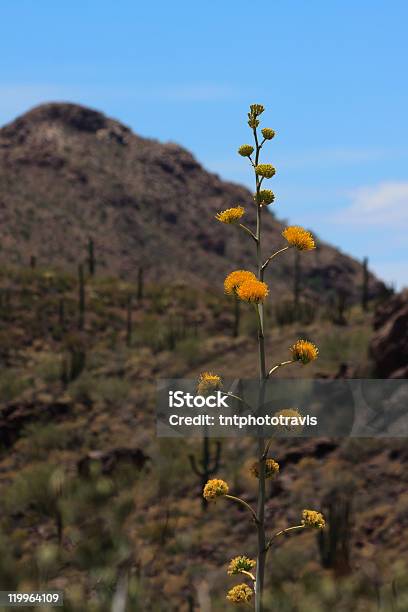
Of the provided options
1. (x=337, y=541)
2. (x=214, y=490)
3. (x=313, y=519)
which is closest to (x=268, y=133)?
(x=214, y=490)

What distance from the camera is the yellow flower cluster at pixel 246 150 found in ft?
18.9

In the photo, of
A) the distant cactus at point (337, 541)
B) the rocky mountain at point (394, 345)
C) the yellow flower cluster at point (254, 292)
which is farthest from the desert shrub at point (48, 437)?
the yellow flower cluster at point (254, 292)

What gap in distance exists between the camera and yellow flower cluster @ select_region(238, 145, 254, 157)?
575 cm

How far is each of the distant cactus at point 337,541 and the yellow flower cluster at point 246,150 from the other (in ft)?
45.2

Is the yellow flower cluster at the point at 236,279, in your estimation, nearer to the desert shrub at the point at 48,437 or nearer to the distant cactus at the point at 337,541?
the distant cactus at the point at 337,541

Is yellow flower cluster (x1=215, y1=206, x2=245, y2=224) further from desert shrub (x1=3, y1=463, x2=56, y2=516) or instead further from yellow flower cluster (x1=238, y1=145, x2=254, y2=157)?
desert shrub (x1=3, y1=463, x2=56, y2=516)

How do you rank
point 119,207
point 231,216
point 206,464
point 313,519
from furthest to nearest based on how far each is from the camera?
point 119,207 < point 206,464 < point 231,216 < point 313,519

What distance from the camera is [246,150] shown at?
5.75 metres

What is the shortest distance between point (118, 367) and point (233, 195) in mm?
59863

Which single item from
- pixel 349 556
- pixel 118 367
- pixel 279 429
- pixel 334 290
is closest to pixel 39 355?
pixel 118 367

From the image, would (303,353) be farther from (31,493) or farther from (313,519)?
(31,493)

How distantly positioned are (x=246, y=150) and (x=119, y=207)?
258 feet

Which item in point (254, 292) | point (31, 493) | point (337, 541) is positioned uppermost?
point (254, 292)

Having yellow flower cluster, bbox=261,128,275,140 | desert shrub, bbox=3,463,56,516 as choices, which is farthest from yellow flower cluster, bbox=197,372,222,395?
desert shrub, bbox=3,463,56,516
